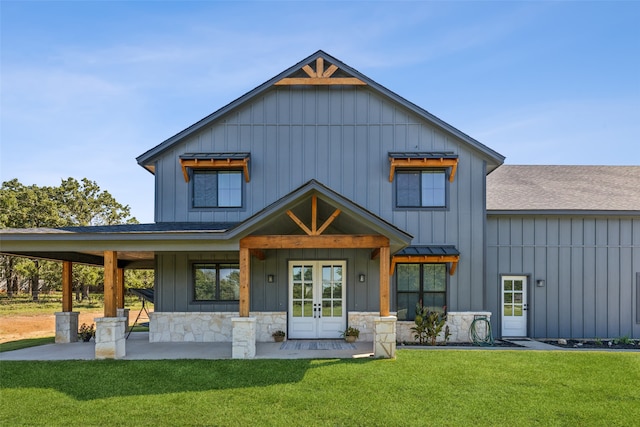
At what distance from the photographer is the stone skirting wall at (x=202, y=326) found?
1166cm

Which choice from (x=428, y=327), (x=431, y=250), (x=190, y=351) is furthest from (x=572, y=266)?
(x=190, y=351)

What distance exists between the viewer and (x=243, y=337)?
364 inches

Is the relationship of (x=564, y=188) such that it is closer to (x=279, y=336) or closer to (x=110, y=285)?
(x=279, y=336)

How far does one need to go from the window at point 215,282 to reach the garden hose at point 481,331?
6568 mm

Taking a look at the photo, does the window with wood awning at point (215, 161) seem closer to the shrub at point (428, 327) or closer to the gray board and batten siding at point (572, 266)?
the shrub at point (428, 327)

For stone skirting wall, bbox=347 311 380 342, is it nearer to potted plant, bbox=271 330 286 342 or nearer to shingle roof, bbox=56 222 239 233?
potted plant, bbox=271 330 286 342

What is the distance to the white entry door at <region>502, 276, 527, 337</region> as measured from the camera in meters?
12.6

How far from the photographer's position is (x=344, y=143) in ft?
40.4

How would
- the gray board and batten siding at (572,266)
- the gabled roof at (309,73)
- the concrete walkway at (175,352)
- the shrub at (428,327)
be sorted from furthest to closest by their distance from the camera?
the gray board and batten siding at (572,266) < the gabled roof at (309,73) < the shrub at (428,327) < the concrete walkway at (175,352)

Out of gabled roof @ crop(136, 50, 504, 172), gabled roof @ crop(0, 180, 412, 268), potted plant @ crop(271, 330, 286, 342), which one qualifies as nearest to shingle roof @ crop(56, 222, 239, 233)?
gabled roof @ crop(0, 180, 412, 268)

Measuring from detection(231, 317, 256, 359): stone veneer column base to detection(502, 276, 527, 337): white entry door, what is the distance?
7.69m

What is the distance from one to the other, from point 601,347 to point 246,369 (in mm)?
9121

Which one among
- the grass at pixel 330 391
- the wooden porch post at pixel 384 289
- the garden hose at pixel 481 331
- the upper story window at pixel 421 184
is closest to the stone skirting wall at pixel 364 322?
the grass at pixel 330 391

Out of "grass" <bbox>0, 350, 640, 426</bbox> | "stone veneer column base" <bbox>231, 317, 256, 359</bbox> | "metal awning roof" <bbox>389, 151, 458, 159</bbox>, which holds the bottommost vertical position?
"grass" <bbox>0, 350, 640, 426</bbox>
